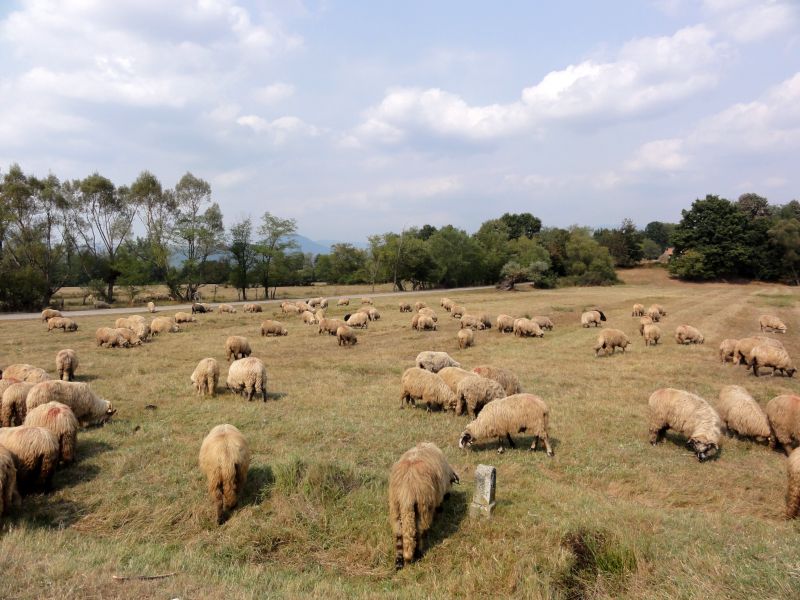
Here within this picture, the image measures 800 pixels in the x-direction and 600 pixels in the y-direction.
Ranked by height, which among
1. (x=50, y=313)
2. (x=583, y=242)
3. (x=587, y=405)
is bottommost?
(x=587, y=405)

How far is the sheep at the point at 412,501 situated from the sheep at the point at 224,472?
2.45 metres

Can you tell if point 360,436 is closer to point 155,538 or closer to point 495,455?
point 495,455

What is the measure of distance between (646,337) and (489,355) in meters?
8.81

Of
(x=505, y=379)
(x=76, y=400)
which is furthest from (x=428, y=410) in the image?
(x=76, y=400)

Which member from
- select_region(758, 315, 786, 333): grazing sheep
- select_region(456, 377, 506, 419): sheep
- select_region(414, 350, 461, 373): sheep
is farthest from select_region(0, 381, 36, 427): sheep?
select_region(758, 315, 786, 333): grazing sheep

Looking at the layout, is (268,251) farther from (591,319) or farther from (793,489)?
(793,489)

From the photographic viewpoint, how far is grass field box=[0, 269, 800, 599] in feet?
16.1

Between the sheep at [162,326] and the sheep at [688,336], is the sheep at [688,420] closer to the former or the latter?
the sheep at [688,336]

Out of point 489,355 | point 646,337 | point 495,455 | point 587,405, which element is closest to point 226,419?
point 495,455

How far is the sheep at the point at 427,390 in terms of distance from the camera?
36.9ft

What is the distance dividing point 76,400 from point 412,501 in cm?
844

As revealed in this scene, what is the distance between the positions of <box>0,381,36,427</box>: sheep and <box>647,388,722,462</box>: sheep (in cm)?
1356

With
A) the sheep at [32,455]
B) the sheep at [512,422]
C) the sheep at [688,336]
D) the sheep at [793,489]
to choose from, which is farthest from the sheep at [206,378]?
the sheep at [688,336]

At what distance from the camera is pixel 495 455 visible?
28.5 feet
